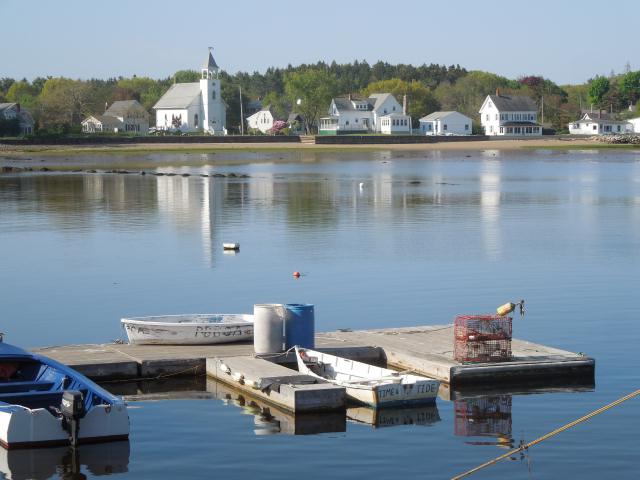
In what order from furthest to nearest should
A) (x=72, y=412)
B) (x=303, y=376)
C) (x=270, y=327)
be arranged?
(x=270, y=327) → (x=303, y=376) → (x=72, y=412)

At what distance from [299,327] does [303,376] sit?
2.35m

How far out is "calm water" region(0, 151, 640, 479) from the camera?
1770cm

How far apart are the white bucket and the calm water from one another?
80.4 inches

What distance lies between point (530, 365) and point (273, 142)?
160 meters

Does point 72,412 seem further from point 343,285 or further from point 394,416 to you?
point 343,285

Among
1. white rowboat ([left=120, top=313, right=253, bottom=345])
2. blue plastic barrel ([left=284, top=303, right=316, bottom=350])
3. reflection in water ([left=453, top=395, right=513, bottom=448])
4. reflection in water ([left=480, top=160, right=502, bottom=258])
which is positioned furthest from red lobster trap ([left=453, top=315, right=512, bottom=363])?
reflection in water ([left=480, top=160, right=502, bottom=258])

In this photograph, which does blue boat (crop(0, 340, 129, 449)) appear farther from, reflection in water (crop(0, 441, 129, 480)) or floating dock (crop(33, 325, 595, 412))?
floating dock (crop(33, 325, 595, 412))

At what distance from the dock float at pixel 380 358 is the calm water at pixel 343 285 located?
66 cm

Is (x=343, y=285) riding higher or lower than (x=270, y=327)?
lower

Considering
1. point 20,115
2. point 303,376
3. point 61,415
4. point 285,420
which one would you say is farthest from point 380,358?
point 20,115

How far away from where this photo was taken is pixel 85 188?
83.9m

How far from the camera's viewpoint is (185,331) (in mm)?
24109

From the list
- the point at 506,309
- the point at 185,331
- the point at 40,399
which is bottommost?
the point at 40,399

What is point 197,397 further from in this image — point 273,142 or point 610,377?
point 273,142
